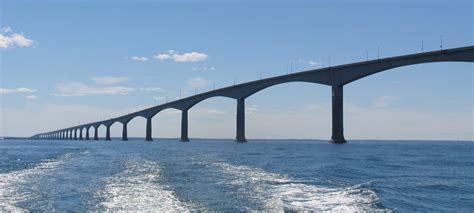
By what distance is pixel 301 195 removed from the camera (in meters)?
16.4

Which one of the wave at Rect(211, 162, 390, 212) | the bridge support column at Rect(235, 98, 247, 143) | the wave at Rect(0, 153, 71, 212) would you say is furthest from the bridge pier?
the wave at Rect(211, 162, 390, 212)

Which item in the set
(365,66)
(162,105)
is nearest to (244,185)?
(365,66)

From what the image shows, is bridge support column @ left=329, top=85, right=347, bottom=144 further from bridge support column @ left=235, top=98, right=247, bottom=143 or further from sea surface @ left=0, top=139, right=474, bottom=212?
sea surface @ left=0, top=139, right=474, bottom=212

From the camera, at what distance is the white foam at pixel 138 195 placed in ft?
45.9

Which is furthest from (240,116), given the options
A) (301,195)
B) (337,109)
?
(301,195)

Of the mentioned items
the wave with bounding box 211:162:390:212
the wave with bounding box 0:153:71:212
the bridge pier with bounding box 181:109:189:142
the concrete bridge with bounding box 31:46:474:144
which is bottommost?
the wave with bounding box 211:162:390:212

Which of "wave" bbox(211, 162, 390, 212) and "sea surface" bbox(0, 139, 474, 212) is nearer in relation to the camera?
"wave" bbox(211, 162, 390, 212)

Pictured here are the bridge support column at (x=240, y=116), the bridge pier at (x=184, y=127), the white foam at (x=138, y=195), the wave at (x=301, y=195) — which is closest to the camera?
the white foam at (x=138, y=195)

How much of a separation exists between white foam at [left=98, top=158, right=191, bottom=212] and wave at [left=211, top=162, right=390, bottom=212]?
259 centimetres

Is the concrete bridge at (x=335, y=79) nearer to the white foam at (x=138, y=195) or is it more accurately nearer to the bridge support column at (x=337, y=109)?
the bridge support column at (x=337, y=109)

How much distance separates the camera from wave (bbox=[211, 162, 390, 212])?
14.2 meters

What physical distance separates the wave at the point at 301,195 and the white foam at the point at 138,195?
2.59m

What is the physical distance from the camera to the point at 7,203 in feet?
47.8

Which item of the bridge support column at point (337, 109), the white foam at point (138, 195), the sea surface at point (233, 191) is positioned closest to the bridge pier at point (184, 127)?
the bridge support column at point (337, 109)
